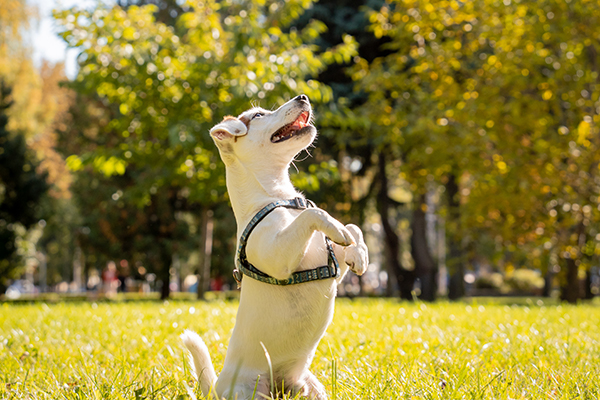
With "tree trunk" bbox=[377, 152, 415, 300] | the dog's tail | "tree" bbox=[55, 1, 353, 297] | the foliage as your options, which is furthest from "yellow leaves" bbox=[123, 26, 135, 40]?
"tree trunk" bbox=[377, 152, 415, 300]

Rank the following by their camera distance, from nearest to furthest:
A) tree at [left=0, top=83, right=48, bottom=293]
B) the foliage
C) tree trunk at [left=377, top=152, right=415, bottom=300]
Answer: the foliage → tree trunk at [left=377, top=152, right=415, bottom=300] → tree at [left=0, top=83, right=48, bottom=293]

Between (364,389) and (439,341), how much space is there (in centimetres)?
222

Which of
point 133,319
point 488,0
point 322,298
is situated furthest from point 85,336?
point 488,0

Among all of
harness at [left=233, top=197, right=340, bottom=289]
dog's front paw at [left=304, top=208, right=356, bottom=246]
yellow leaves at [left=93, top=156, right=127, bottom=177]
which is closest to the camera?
dog's front paw at [left=304, top=208, right=356, bottom=246]

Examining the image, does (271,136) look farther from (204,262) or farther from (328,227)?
(204,262)

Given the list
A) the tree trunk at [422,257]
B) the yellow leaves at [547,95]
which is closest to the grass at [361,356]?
the yellow leaves at [547,95]

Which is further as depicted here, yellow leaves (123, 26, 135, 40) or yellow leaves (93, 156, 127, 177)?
yellow leaves (93, 156, 127, 177)

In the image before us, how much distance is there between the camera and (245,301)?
2400 mm

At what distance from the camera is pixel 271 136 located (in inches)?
98.4

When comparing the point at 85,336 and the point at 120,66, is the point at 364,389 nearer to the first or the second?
the point at 85,336

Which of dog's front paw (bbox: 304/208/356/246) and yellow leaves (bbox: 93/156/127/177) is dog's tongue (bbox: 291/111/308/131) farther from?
yellow leaves (bbox: 93/156/127/177)

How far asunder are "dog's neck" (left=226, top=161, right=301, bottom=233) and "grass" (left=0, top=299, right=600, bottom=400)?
0.82 metres

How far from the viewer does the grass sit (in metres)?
2.59

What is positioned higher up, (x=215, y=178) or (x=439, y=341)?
(x=215, y=178)
